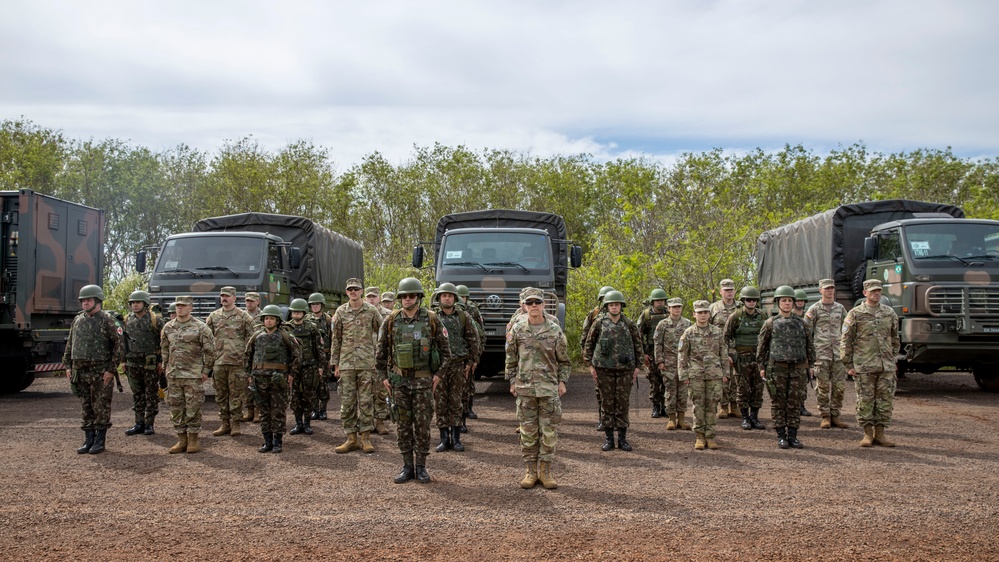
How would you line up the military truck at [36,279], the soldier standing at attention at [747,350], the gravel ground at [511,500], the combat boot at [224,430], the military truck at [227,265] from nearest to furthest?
the gravel ground at [511,500], the combat boot at [224,430], the soldier standing at attention at [747,350], the military truck at [227,265], the military truck at [36,279]

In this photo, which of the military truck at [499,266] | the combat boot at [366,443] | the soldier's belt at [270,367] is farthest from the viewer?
the military truck at [499,266]

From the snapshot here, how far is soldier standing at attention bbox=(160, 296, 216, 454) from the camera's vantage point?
878 cm

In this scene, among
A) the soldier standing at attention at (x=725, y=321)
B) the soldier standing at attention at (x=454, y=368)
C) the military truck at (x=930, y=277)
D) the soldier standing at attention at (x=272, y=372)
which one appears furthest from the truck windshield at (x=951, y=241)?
the soldier standing at attention at (x=272, y=372)

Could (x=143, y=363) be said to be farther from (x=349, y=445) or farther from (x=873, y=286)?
(x=873, y=286)

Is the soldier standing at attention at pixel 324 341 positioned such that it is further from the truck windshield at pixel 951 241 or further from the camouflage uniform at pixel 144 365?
the truck windshield at pixel 951 241

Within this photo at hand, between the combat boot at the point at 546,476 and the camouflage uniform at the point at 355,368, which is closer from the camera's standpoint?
the combat boot at the point at 546,476

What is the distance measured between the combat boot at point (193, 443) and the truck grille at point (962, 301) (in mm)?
10822

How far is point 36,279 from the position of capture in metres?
13.6

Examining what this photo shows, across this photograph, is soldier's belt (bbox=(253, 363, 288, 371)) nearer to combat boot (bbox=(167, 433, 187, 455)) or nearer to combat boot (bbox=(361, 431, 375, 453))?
combat boot (bbox=(167, 433, 187, 455))

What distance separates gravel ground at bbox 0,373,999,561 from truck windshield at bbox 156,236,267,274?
3.59 metres

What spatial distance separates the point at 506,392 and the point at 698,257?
1003 centimetres

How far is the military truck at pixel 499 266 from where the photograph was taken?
41.8 ft

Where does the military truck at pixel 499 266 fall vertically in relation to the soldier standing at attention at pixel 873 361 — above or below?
above

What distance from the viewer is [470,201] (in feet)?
133
